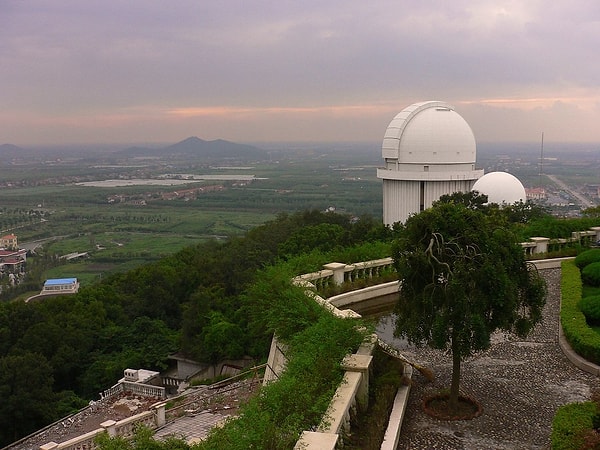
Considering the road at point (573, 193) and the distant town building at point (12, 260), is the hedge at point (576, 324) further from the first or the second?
the distant town building at point (12, 260)

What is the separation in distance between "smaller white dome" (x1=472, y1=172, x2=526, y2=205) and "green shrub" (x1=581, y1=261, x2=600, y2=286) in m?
15.1

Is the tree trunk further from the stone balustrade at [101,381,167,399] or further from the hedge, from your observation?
the stone balustrade at [101,381,167,399]

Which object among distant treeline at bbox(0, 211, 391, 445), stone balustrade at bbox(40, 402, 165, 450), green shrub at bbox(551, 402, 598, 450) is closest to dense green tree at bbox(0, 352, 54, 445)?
distant treeline at bbox(0, 211, 391, 445)

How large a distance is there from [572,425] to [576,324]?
14.7 feet

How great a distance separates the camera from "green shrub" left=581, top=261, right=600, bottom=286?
1380cm

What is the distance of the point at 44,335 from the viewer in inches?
1097

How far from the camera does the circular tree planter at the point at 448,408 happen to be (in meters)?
7.48

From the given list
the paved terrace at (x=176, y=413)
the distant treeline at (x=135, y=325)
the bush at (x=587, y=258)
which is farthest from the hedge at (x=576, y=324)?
the paved terrace at (x=176, y=413)

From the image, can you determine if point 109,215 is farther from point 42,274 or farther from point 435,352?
point 435,352

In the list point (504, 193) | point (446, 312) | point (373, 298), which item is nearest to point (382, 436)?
point (446, 312)

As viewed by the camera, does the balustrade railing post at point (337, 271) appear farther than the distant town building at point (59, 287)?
No

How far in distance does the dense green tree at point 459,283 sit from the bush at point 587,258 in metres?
8.56

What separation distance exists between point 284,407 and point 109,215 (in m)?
119

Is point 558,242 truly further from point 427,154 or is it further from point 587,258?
point 427,154
